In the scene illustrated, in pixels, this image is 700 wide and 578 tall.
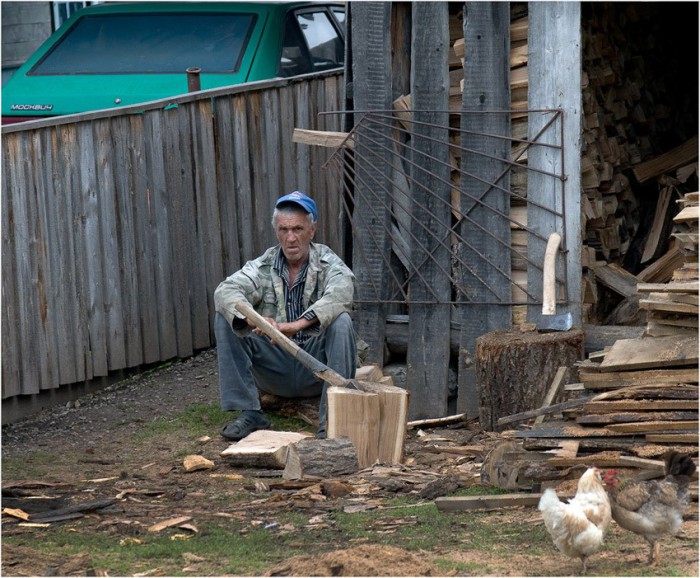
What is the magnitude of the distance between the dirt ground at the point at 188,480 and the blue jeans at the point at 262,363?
0.28 meters

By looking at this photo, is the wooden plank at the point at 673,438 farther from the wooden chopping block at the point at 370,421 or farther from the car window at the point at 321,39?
the car window at the point at 321,39

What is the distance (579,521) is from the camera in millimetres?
4285

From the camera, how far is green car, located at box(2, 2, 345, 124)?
9.75m

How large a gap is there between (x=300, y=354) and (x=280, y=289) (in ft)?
2.10

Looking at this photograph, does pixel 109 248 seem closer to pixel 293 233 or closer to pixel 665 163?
pixel 293 233

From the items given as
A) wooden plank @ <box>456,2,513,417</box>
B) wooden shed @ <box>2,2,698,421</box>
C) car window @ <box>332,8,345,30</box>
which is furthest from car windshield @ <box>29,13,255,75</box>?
wooden plank @ <box>456,2,513,417</box>

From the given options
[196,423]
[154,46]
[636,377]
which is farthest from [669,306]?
[154,46]

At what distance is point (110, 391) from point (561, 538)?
4.80 metres

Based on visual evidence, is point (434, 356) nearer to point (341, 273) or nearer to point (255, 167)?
point (341, 273)

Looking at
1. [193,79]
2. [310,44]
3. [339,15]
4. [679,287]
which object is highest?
[339,15]

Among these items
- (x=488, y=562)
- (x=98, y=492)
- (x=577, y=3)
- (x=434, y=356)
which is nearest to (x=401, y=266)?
(x=434, y=356)

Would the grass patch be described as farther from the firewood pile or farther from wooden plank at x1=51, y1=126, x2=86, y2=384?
the firewood pile

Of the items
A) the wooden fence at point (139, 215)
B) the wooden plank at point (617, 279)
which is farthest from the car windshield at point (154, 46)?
the wooden plank at point (617, 279)

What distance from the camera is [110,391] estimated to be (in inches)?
330
